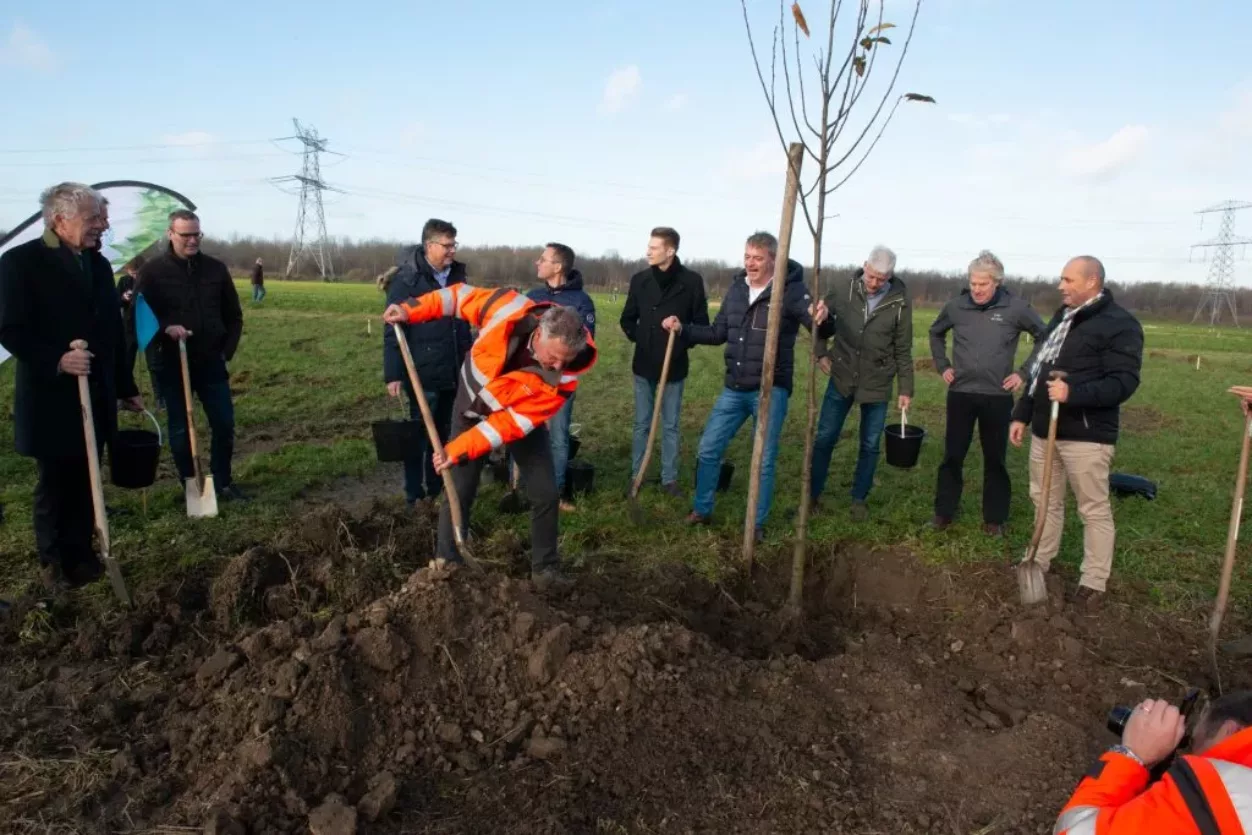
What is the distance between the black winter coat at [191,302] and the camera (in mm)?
5656

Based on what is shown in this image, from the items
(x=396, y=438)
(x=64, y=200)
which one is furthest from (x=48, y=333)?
(x=396, y=438)

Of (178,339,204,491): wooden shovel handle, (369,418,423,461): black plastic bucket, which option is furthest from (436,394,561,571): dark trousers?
(178,339,204,491): wooden shovel handle

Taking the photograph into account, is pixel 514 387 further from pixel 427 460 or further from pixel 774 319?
pixel 427 460

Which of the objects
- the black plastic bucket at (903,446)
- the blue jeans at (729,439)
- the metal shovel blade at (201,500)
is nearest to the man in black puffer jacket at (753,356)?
the blue jeans at (729,439)

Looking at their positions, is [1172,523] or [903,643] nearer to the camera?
[903,643]

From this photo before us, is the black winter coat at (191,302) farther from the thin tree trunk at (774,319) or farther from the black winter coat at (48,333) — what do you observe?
the thin tree trunk at (774,319)

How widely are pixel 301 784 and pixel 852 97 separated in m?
3.78

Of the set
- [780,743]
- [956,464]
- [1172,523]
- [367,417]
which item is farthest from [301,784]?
[367,417]

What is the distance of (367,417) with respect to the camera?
9.75 m

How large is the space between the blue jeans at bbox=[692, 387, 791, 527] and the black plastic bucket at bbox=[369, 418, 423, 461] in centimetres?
202

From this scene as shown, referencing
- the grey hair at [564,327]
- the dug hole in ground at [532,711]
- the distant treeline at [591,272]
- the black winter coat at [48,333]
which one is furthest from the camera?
the distant treeline at [591,272]

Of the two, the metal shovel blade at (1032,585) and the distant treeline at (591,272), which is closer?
the metal shovel blade at (1032,585)

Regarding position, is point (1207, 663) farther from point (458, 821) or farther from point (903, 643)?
point (458, 821)

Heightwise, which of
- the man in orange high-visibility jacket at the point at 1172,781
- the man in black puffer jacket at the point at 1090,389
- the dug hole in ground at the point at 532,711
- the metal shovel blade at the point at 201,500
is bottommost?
the dug hole in ground at the point at 532,711
